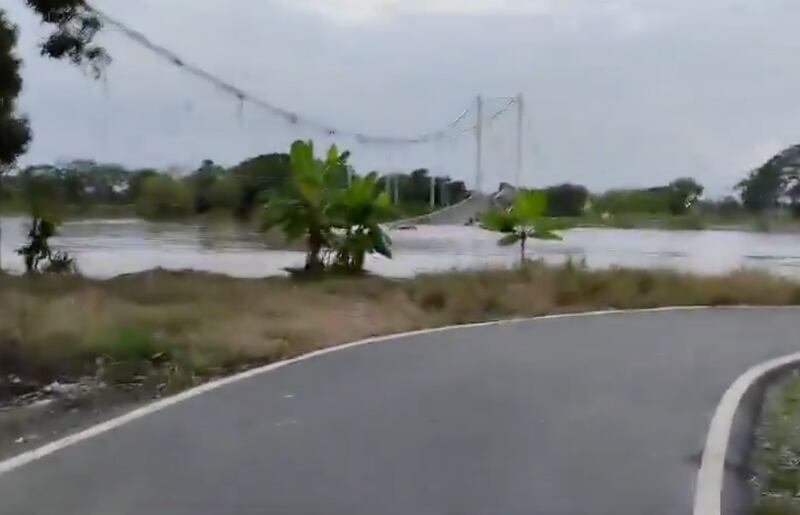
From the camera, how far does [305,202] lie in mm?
20469

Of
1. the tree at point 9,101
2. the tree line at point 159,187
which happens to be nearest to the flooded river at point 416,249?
the tree line at point 159,187

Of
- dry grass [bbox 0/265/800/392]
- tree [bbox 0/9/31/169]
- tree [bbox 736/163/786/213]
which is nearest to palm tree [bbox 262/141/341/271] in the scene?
dry grass [bbox 0/265/800/392]

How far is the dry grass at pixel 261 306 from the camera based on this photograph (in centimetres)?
1107

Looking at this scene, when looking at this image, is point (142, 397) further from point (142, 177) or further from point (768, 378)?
point (142, 177)

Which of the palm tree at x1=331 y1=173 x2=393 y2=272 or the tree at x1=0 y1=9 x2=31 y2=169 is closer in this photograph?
the tree at x1=0 y1=9 x2=31 y2=169

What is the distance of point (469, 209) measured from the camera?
2608 centimetres

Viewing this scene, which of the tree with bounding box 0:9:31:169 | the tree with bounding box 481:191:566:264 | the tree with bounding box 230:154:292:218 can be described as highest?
the tree with bounding box 0:9:31:169

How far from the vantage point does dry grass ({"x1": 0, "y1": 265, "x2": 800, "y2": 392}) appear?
11070 mm

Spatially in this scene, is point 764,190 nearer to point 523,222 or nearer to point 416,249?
point 523,222

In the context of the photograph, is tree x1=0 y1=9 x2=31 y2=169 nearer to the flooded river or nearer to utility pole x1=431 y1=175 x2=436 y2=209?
the flooded river

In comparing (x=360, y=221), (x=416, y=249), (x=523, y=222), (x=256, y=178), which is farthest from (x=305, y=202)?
(x=523, y=222)

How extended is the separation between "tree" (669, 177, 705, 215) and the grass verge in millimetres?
14326

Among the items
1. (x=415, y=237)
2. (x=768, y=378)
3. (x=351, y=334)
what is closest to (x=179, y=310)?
(x=351, y=334)

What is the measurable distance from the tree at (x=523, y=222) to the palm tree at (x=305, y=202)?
13.2ft
